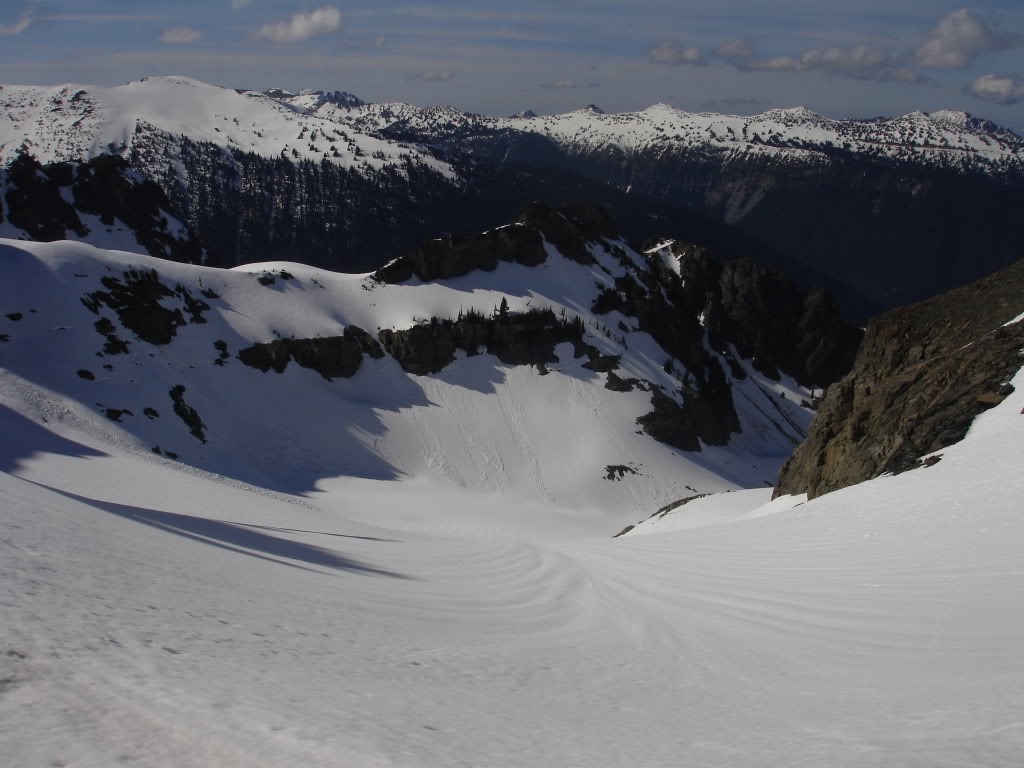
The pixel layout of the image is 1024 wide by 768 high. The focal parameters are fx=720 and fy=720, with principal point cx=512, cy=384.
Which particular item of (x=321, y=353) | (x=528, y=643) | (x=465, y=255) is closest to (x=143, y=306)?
(x=321, y=353)

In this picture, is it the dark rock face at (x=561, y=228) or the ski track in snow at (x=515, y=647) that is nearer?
the ski track in snow at (x=515, y=647)

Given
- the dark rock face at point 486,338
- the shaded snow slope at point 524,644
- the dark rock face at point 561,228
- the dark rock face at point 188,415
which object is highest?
the dark rock face at point 561,228

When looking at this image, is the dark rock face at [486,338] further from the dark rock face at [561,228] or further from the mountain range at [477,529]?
the dark rock face at [561,228]

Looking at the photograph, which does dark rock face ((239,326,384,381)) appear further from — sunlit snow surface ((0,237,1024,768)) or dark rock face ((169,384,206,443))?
sunlit snow surface ((0,237,1024,768))

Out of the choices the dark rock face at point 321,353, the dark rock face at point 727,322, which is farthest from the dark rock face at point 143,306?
the dark rock face at point 727,322

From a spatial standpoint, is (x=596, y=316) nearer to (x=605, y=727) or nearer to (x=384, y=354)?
(x=384, y=354)

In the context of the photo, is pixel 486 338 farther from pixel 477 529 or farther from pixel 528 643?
pixel 528 643

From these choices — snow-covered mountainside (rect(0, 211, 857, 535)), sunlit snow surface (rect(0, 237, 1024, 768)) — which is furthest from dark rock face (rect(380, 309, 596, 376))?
sunlit snow surface (rect(0, 237, 1024, 768))

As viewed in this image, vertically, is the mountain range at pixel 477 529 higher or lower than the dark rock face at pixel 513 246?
lower
